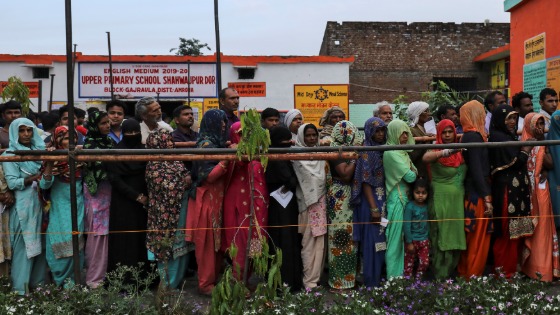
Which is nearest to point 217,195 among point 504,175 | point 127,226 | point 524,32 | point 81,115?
point 127,226

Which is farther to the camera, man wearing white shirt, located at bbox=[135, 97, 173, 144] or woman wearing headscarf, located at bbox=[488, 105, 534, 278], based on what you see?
Result: man wearing white shirt, located at bbox=[135, 97, 173, 144]

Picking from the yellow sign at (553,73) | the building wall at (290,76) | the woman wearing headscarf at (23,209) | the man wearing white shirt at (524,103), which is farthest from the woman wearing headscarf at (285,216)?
the building wall at (290,76)

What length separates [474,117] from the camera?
5332 mm

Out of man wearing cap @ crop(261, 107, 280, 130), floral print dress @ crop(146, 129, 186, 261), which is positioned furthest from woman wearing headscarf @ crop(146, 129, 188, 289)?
man wearing cap @ crop(261, 107, 280, 130)

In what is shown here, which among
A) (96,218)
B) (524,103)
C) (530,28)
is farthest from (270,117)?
(530,28)

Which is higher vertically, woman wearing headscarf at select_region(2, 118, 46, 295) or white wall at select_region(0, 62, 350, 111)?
white wall at select_region(0, 62, 350, 111)

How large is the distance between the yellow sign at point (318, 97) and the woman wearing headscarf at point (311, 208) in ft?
40.7

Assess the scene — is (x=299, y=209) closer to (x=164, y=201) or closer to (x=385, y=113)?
(x=164, y=201)

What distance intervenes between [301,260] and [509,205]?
72.6 inches

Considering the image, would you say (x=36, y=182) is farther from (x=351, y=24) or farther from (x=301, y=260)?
(x=351, y=24)

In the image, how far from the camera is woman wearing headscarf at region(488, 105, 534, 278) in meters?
5.13

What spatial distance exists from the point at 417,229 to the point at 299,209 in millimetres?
1018

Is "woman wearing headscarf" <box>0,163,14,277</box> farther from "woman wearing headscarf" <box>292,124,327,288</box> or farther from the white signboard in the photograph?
the white signboard

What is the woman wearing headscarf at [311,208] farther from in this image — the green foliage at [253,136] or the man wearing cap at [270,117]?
the green foliage at [253,136]
